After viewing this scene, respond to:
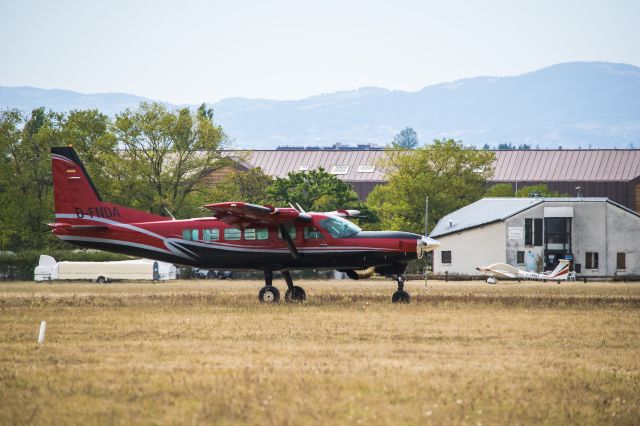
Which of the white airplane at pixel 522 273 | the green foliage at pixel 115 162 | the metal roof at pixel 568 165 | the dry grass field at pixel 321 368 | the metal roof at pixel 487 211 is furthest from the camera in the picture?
the metal roof at pixel 568 165

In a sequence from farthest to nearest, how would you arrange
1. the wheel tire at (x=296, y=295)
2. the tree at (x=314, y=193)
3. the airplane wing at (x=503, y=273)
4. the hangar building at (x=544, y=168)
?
the hangar building at (x=544, y=168) → the tree at (x=314, y=193) → the airplane wing at (x=503, y=273) → the wheel tire at (x=296, y=295)

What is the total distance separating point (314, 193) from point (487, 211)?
14.2m

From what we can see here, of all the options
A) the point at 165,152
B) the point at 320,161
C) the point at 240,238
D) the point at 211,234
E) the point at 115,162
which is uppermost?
the point at 320,161

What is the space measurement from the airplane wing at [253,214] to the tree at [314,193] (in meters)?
49.3

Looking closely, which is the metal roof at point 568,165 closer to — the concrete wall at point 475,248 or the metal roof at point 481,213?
the metal roof at point 481,213

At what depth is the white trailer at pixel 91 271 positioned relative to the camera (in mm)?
66938

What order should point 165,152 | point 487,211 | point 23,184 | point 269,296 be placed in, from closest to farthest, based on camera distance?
point 269,296, point 23,184, point 165,152, point 487,211

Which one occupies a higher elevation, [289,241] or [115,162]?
[115,162]

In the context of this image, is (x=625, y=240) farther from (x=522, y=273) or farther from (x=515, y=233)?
(x=522, y=273)

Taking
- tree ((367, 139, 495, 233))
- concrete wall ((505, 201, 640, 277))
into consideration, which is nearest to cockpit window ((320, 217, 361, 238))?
concrete wall ((505, 201, 640, 277))

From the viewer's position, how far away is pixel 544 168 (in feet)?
422

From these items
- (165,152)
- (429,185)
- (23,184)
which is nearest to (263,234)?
(165,152)

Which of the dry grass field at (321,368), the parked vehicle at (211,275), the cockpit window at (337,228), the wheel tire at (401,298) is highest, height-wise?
the cockpit window at (337,228)

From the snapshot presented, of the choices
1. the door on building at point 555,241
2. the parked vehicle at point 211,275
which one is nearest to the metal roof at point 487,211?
the door on building at point 555,241
